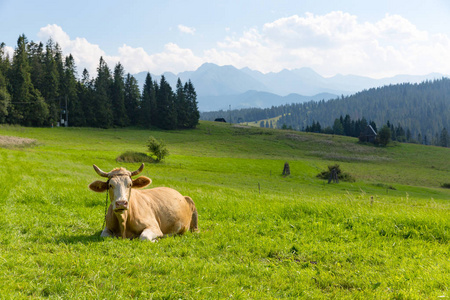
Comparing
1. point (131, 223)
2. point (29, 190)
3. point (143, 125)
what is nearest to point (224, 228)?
point (131, 223)

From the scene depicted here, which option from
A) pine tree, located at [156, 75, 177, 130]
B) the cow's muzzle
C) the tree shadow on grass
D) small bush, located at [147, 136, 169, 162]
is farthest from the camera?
pine tree, located at [156, 75, 177, 130]

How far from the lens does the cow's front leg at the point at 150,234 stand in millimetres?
7629

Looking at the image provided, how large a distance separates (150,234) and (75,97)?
347 ft

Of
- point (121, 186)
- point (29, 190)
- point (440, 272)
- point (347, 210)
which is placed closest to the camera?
point (440, 272)

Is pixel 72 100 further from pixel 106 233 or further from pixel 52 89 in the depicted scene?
pixel 106 233

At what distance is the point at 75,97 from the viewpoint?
10106 cm

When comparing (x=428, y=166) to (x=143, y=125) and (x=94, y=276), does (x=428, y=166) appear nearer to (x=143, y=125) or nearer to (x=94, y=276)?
(x=143, y=125)

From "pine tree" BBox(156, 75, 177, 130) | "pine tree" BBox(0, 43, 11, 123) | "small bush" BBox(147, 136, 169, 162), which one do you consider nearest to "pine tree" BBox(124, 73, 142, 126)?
"pine tree" BBox(156, 75, 177, 130)

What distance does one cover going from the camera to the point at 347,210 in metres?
10.8

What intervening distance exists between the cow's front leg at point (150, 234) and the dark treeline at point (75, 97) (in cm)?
9072

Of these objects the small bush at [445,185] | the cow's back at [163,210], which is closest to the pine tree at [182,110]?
the small bush at [445,185]

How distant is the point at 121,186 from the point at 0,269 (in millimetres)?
2740

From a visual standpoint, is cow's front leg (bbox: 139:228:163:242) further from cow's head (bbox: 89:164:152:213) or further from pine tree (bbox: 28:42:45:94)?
pine tree (bbox: 28:42:45:94)

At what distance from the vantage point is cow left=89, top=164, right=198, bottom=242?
24.5 feet
